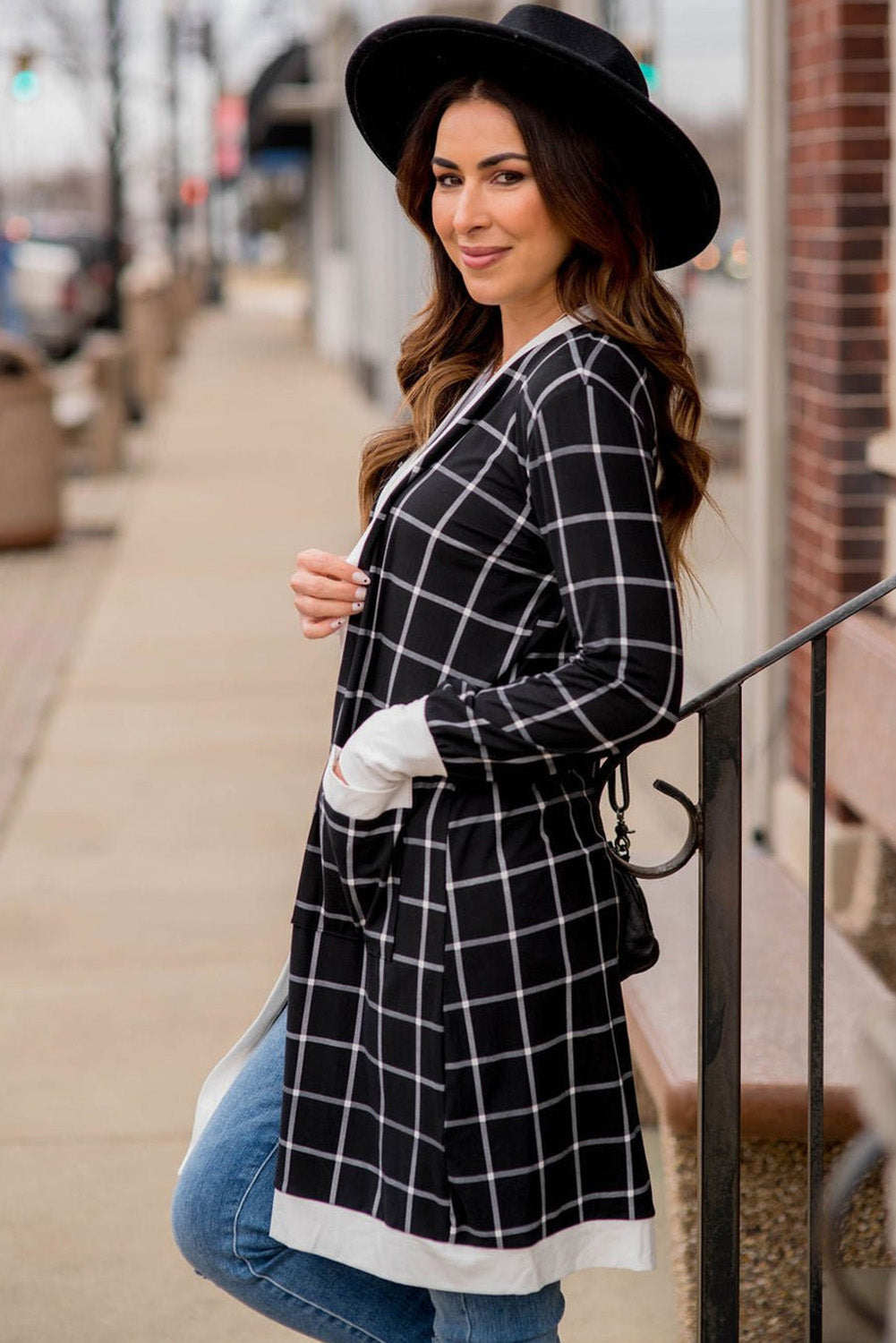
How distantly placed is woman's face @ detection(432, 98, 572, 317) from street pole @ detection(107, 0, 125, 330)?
18.1 meters

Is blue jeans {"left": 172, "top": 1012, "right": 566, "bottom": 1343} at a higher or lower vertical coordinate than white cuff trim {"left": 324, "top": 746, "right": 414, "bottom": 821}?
lower

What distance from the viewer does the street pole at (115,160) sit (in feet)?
64.8

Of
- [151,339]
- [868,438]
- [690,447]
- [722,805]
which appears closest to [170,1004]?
[868,438]

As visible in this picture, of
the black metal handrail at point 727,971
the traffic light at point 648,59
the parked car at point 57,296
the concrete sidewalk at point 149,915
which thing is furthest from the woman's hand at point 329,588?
the parked car at point 57,296

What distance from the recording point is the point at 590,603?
2002 mm

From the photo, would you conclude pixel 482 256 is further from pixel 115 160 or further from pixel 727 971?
pixel 115 160

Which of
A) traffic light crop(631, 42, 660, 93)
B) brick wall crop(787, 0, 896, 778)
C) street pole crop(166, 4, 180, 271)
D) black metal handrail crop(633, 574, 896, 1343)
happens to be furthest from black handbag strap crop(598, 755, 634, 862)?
street pole crop(166, 4, 180, 271)

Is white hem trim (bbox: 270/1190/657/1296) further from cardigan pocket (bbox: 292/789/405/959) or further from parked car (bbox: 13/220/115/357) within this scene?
parked car (bbox: 13/220/115/357)

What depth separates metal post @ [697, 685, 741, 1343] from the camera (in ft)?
8.29

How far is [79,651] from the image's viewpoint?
30.4ft

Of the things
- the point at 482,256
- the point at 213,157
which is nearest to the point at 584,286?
the point at 482,256

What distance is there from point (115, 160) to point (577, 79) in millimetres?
19581

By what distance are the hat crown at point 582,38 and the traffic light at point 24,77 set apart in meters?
21.0

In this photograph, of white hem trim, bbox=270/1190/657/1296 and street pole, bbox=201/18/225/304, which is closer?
white hem trim, bbox=270/1190/657/1296
